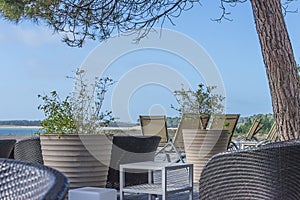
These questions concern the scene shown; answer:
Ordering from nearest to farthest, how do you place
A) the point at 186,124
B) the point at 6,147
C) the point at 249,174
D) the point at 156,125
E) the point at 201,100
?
the point at 249,174
the point at 6,147
the point at 201,100
the point at 186,124
the point at 156,125

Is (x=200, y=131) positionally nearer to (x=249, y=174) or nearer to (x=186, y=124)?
(x=186, y=124)

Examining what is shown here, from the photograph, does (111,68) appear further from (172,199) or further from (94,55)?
(172,199)

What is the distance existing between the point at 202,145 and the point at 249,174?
3.57 metres

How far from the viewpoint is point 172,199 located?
14.6ft

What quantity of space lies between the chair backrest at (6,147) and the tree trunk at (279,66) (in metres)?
2.11

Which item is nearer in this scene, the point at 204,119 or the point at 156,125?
the point at 204,119

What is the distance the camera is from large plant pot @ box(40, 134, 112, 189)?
3.42 metres

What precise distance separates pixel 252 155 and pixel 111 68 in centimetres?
347

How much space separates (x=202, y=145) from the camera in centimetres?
559

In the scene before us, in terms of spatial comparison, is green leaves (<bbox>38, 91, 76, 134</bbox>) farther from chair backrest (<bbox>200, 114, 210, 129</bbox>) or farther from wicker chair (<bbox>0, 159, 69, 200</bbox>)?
chair backrest (<bbox>200, 114, 210, 129</bbox>)

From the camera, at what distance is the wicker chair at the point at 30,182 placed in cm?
81

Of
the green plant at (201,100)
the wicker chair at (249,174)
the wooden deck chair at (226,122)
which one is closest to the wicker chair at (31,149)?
the wicker chair at (249,174)

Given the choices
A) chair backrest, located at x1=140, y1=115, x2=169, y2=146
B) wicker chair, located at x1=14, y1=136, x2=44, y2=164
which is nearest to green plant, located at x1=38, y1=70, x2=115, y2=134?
wicker chair, located at x1=14, y1=136, x2=44, y2=164

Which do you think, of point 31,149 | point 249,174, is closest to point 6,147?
point 31,149
